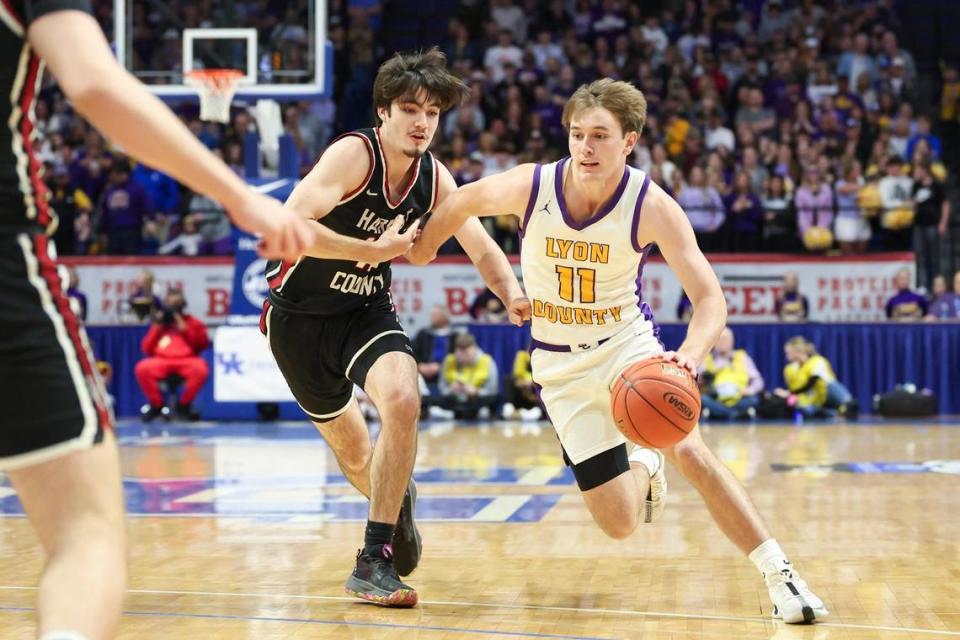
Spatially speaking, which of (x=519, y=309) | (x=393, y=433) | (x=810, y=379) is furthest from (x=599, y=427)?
(x=810, y=379)

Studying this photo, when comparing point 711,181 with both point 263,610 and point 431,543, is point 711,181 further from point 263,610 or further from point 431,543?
point 263,610

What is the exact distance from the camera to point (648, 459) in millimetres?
5371

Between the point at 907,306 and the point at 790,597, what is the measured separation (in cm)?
1171

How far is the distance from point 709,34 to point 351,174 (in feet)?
52.4

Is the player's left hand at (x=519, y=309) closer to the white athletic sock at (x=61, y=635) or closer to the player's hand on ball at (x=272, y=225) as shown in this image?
the player's hand on ball at (x=272, y=225)

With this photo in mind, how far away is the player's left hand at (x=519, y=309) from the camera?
204 inches

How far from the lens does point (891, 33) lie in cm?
1928

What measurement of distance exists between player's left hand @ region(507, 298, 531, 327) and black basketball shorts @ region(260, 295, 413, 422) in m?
0.47

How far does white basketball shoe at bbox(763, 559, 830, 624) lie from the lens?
4.51m

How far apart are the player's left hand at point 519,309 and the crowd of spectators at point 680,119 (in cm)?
989

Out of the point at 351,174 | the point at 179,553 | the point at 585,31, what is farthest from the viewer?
the point at 585,31

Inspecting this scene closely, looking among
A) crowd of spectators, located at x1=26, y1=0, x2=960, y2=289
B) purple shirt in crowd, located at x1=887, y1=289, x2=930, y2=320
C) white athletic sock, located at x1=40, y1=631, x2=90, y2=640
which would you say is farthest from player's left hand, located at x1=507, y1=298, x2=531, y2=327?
purple shirt in crowd, located at x1=887, y1=289, x2=930, y2=320

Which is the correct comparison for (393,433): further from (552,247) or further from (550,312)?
(552,247)

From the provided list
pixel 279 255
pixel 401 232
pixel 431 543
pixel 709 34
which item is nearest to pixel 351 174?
pixel 401 232
